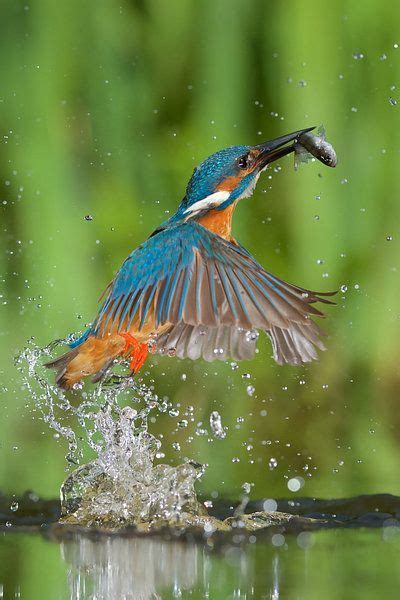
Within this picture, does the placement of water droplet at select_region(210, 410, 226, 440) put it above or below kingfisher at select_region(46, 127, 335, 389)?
below

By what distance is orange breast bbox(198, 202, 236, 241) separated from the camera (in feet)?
15.9

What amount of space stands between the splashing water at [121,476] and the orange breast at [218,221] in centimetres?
61

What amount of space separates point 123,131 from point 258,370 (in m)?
1.17

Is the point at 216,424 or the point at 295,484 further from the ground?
the point at 216,424

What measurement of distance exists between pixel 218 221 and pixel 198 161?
2.87 ft

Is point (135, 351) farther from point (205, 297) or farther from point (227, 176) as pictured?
point (227, 176)

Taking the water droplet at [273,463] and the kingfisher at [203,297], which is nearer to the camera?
the kingfisher at [203,297]

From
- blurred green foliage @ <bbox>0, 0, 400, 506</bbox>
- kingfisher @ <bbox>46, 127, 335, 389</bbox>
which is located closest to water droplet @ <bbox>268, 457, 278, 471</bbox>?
blurred green foliage @ <bbox>0, 0, 400, 506</bbox>

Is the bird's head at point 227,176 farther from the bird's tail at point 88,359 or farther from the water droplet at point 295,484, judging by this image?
the water droplet at point 295,484

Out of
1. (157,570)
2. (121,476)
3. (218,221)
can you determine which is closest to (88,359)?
(121,476)

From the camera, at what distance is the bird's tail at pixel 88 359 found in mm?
4504

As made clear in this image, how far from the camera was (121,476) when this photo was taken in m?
4.65

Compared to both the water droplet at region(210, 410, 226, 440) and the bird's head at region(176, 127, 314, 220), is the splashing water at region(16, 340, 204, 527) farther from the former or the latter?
the bird's head at region(176, 127, 314, 220)

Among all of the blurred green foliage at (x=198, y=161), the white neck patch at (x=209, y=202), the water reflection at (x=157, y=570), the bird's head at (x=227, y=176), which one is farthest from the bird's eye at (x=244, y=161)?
the water reflection at (x=157, y=570)
